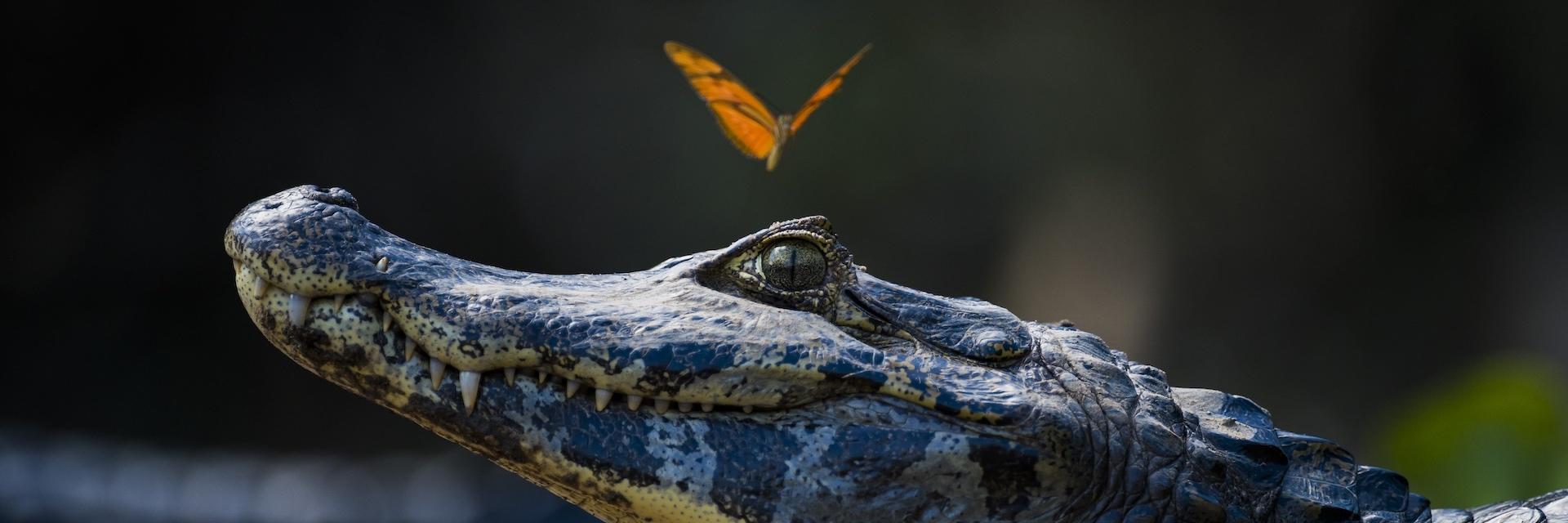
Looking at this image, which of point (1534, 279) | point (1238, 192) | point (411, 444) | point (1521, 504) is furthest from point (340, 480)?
point (1534, 279)

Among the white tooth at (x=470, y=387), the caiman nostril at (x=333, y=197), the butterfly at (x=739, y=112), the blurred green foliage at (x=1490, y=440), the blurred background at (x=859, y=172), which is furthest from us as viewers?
the blurred background at (x=859, y=172)

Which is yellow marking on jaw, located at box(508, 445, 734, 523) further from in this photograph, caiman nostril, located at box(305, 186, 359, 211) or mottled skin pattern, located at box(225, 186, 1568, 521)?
caiman nostril, located at box(305, 186, 359, 211)

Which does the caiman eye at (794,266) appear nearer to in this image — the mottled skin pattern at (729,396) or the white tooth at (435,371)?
the mottled skin pattern at (729,396)

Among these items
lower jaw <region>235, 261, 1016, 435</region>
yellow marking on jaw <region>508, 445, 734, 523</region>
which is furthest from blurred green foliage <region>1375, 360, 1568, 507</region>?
lower jaw <region>235, 261, 1016, 435</region>

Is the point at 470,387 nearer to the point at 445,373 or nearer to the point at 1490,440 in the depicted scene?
the point at 445,373

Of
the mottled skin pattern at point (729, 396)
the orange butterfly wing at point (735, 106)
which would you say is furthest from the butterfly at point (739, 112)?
the mottled skin pattern at point (729, 396)
